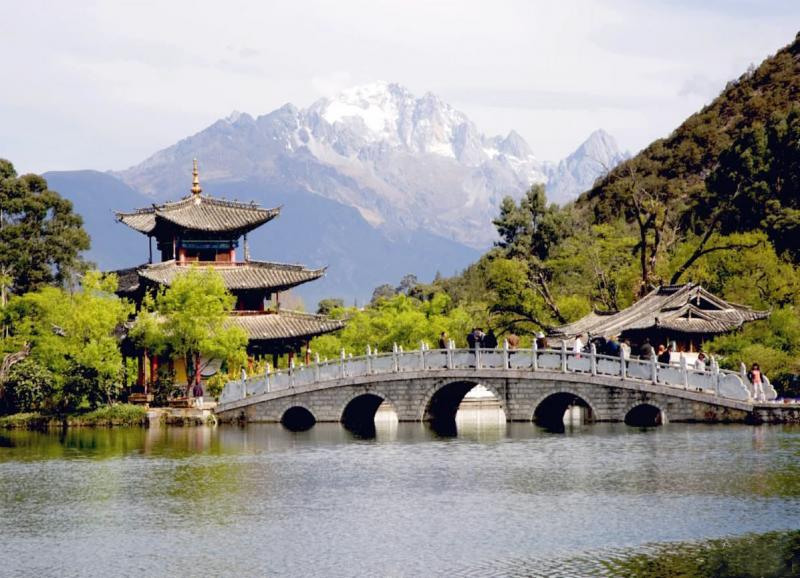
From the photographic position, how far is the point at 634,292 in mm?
58969

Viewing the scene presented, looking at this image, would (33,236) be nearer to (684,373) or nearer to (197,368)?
(197,368)

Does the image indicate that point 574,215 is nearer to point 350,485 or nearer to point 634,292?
point 634,292

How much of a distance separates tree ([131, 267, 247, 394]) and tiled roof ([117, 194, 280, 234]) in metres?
6.88

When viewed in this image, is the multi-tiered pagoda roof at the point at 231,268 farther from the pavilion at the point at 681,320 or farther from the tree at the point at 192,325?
the pavilion at the point at 681,320

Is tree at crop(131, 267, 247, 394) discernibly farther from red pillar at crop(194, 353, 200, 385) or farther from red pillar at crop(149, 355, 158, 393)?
red pillar at crop(149, 355, 158, 393)

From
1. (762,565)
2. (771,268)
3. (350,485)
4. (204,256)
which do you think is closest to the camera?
(762,565)

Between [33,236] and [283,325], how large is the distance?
17.7m

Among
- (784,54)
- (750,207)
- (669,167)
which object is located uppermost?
(784,54)

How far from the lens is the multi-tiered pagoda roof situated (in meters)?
60.3

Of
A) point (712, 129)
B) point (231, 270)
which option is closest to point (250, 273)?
point (231, 270)

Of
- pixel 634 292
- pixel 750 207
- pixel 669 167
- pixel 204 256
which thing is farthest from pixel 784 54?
pixel 204 256

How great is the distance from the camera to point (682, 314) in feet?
157

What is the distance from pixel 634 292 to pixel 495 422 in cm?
888

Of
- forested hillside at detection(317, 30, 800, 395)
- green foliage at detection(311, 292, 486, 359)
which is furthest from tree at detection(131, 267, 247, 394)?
green foliage at detection(311, 292, 486, 359)
